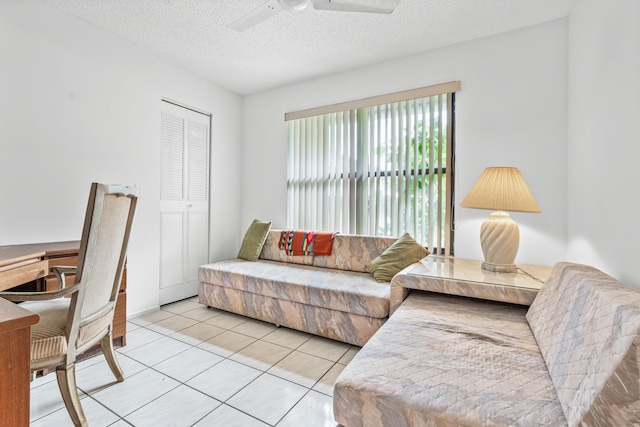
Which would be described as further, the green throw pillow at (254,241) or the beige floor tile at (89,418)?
the green throw pillow at (254,241)

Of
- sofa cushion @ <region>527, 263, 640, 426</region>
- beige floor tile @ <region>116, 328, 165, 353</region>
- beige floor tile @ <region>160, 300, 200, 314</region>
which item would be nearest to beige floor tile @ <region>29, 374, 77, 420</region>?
beige floor tile @ <region>116, 328, 165, 353</region>

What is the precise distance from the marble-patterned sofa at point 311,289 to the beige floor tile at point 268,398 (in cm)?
64

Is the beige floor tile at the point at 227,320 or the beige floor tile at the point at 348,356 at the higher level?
the beige floor tile at the point at 227,320

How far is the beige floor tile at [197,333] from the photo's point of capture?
7.82 ft

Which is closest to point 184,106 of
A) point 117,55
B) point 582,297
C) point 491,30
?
point 117,55

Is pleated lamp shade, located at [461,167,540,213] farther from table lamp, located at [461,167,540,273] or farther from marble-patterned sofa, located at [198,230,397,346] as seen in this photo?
marble-patterned sofa, located at [198,230,397,346]

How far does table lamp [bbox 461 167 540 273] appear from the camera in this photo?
6.26 ft

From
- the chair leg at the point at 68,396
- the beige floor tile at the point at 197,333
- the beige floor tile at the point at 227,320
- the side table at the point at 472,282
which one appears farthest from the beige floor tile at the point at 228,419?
the beige floor tile at the point at 227,320

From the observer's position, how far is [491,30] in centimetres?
248

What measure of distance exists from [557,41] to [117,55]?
3848mm

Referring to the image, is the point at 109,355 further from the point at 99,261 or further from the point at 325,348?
the point at 325,348

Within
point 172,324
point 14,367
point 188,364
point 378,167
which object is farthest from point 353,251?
point 14,367

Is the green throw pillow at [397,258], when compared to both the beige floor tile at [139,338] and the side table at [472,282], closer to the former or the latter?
the side table at [472,282]

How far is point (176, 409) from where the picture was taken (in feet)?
5.11
